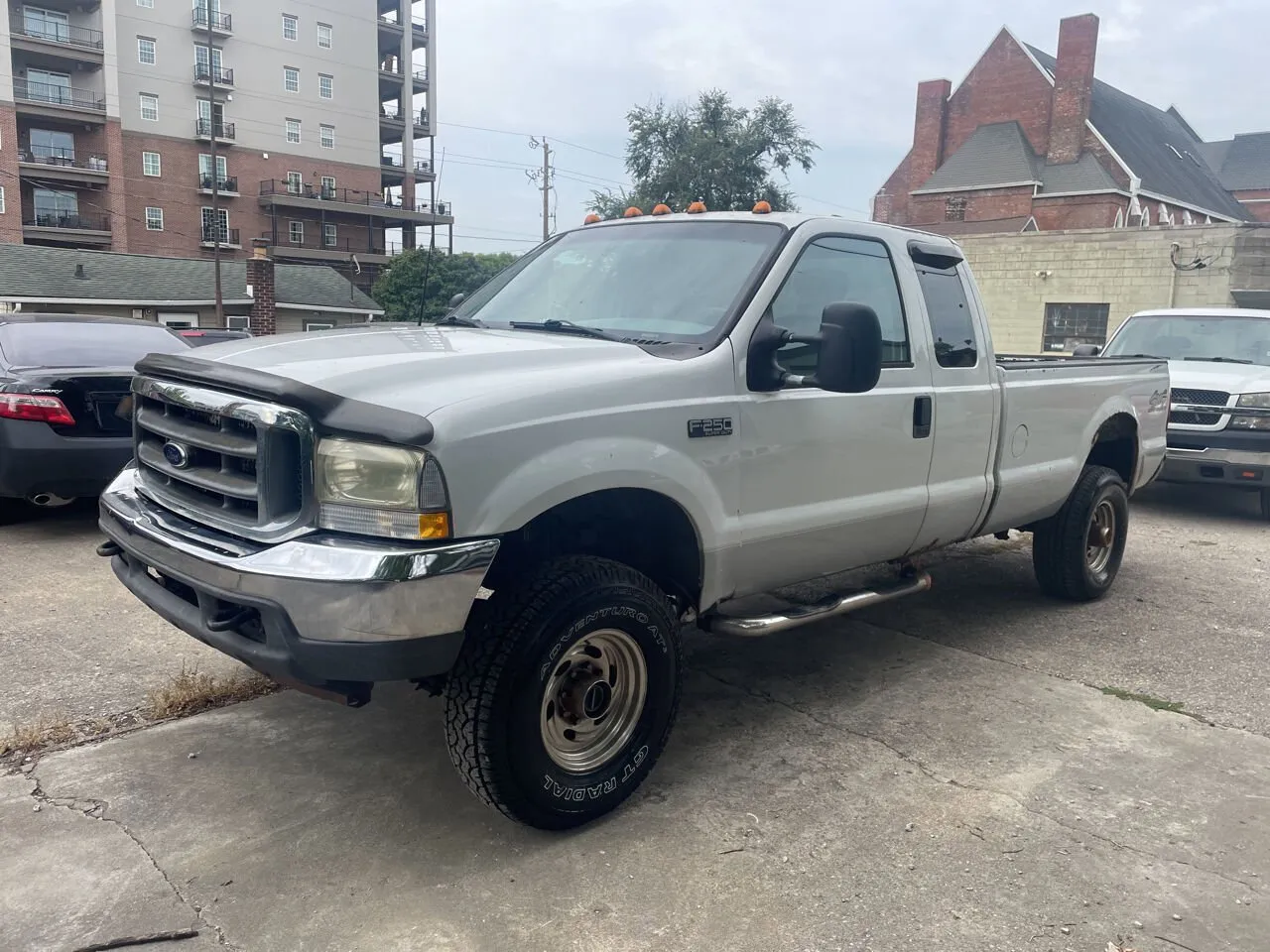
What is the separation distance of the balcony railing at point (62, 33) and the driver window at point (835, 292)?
60.0 m

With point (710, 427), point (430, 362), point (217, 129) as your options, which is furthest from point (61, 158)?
point (710, 427)

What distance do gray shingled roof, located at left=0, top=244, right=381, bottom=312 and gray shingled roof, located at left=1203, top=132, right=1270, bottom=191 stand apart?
5598 centimetres

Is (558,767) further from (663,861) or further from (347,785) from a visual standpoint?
(347,785)

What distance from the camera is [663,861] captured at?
311 cm

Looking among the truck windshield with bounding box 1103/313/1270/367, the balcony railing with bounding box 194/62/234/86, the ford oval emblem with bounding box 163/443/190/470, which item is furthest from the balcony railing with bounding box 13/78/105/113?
the ford oval emblem with bounding box 163/443/190/470

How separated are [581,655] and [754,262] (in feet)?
5.55

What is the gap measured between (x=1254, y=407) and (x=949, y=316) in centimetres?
546

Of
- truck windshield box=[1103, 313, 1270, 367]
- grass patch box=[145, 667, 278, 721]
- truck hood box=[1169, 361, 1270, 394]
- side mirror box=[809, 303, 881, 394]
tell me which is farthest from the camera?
truck windshield box=[1103, 313, 1270, 367]

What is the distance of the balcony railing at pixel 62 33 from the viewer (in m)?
51.5

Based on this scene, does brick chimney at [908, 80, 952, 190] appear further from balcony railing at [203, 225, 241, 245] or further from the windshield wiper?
the windshield wiper

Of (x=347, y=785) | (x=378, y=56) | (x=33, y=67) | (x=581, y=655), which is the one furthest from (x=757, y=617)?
(x=378, y=56)

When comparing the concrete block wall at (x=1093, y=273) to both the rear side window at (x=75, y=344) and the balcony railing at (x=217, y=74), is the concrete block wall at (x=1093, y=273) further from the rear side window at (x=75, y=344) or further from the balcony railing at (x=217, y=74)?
the balcony railing at (x=217, y=74)

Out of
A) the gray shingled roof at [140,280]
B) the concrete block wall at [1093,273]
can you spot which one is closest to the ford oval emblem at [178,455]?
the concrete block wall at [1093,273]

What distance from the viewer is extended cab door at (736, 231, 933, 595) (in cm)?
377
